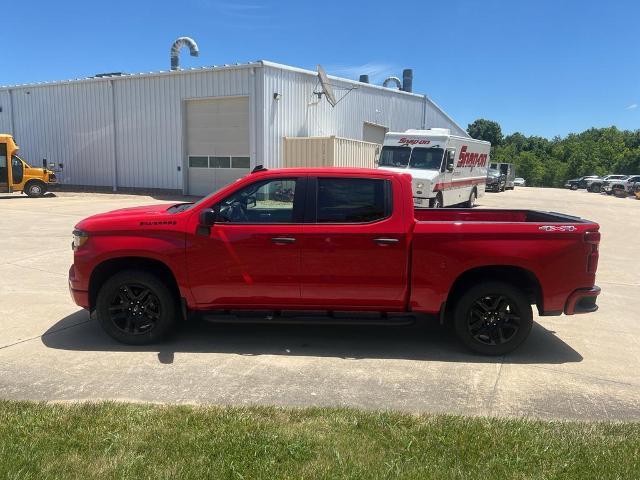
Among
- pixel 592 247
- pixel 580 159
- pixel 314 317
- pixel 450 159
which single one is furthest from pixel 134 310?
pixel 580 159

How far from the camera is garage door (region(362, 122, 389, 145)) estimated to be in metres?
30.6

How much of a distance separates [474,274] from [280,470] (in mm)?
2983

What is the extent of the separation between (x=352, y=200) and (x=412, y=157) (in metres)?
14.6

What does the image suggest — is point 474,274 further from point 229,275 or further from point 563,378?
point 229,275

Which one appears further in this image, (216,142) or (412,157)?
(216,142)

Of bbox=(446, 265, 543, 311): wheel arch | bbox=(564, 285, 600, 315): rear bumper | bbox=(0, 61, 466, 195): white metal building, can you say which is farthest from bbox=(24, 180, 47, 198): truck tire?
bbox=(564, 285, 600, 315): rear bumper

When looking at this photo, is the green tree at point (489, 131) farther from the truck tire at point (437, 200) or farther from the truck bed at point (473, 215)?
the truck bed at point (473, 215)

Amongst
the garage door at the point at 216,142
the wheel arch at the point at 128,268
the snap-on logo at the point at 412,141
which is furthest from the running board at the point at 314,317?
the garage door at the point at 216,142

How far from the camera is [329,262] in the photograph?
5.11 metres

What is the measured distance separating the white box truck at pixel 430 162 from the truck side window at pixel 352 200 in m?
12.7

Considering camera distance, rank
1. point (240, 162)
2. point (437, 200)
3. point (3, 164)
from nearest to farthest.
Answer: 1. point (437, 200)
2. point (3, 164)
3. point (240, 162)

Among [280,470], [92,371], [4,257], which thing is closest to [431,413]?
[280,470]

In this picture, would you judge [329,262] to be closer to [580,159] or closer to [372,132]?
Result: [372,132]

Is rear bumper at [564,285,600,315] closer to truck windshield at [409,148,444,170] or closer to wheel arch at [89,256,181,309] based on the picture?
wheel arch at [89,256,181,309]
